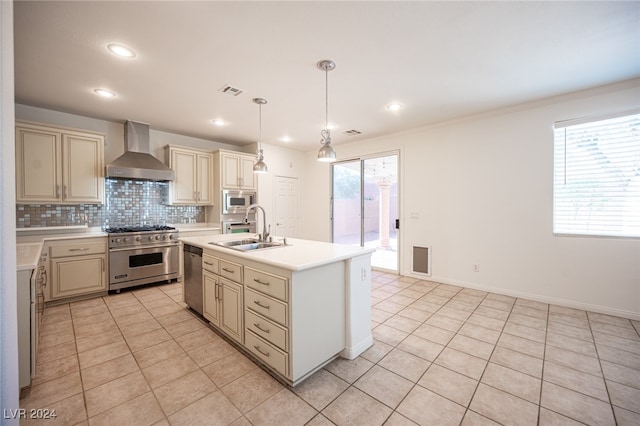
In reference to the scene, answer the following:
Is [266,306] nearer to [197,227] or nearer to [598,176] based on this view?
[197,227]

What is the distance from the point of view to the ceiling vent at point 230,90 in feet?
9.67

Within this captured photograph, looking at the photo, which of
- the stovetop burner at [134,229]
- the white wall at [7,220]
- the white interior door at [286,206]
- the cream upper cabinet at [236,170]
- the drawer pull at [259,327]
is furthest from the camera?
the white interior door at [286,206]

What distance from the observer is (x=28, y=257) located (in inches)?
83.9

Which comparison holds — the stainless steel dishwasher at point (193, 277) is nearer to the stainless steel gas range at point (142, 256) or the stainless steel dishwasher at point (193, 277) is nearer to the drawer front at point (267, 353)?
the drawer front at point (267, 353)

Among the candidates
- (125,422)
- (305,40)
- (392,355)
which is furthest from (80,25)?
(392,355)

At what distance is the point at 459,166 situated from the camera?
4.09m

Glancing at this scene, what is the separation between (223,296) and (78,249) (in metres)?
2.54

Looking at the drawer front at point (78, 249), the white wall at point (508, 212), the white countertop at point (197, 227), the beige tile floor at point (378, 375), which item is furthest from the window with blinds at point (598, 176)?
the drawer front at point (78, 249)

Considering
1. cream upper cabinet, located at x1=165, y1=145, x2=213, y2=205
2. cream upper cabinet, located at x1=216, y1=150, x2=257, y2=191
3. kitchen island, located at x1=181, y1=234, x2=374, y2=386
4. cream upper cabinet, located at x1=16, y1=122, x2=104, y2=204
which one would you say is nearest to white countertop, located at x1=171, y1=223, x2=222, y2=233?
cream upper cabinet, located at x1=165, y1=145, x2=213, y2=205

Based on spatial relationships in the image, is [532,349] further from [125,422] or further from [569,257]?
[125,422]

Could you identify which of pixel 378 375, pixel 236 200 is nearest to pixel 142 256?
pixel 236 200

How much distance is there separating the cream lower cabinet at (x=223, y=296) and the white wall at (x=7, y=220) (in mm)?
1288

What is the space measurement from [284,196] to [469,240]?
3.77 m

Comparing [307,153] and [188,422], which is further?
[307,153]
